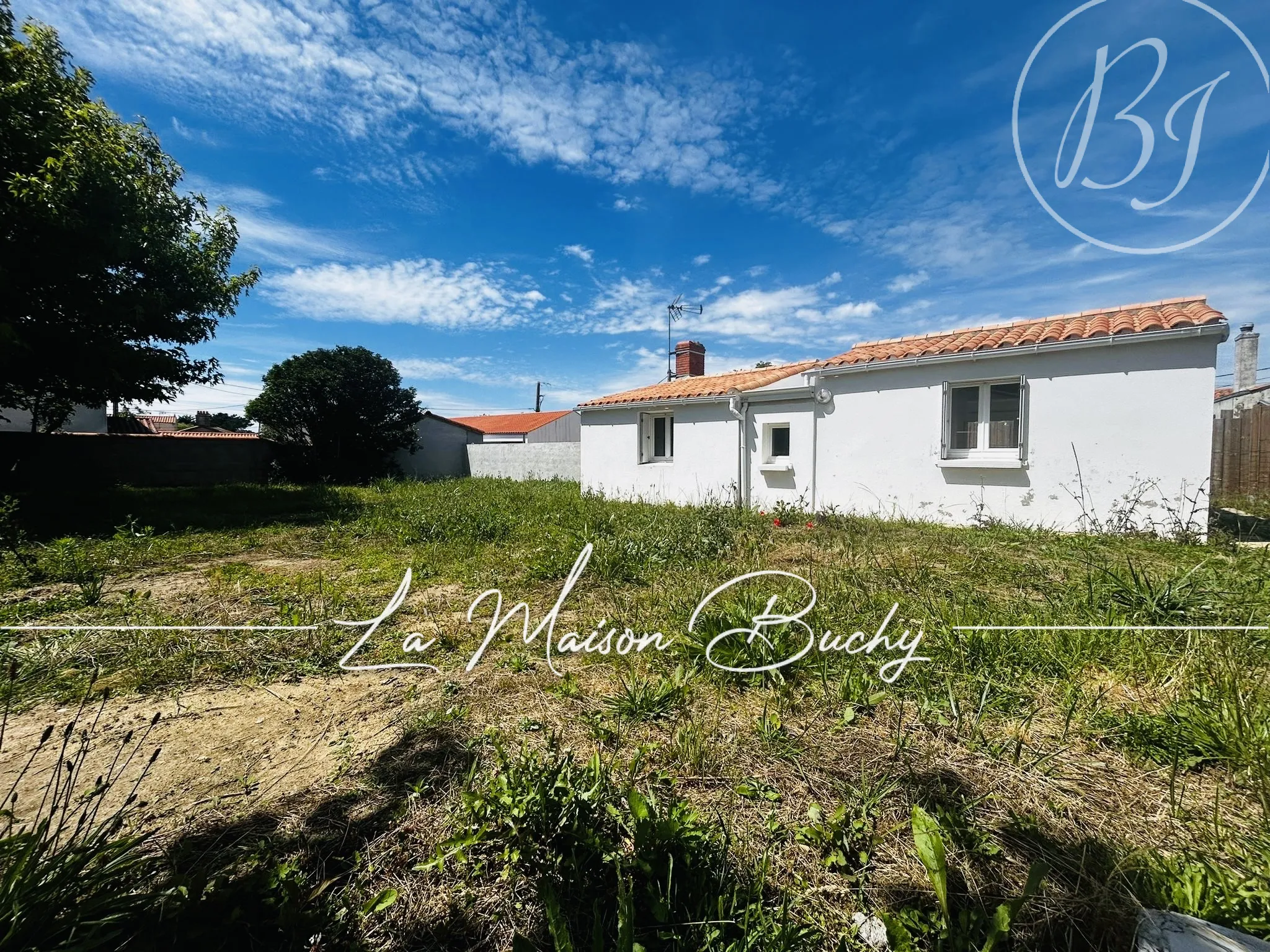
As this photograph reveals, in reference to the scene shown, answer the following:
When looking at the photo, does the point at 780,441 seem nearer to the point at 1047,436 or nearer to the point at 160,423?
the point at 1047,436

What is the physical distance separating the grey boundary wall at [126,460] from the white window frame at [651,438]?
1197 cm

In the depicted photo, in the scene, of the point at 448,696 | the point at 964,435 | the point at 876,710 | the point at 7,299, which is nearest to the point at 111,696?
the point at 448,696

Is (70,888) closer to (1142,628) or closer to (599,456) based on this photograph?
(1142,628)

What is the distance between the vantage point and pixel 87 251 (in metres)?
7.54

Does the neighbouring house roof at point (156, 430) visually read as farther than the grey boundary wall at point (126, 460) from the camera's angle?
Yes

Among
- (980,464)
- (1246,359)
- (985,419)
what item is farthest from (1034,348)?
(1246,359)

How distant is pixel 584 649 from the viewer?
3.44 metres

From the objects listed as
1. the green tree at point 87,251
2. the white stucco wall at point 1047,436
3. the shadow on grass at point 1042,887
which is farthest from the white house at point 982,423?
the green tree at point 87,251

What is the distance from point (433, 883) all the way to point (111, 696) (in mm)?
2567

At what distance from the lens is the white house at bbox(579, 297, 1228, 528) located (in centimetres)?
592

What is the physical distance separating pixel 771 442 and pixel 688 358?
550 cm

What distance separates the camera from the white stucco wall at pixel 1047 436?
585cm

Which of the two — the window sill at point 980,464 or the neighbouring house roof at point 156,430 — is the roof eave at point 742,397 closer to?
the window sill at point 980,464

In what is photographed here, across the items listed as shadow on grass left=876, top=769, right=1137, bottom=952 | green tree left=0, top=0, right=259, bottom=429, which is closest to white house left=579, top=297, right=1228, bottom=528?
shadow on grass left=876, top=769, right=1137, bottom=952
